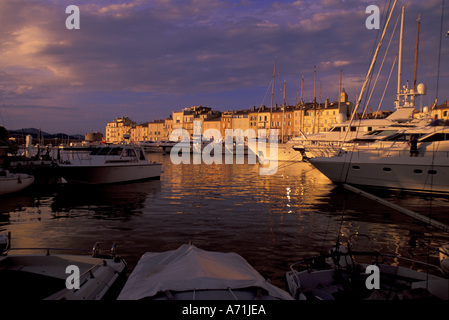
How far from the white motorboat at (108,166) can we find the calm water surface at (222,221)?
45.7 inches

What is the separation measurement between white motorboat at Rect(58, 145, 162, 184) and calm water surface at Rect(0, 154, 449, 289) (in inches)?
45.7

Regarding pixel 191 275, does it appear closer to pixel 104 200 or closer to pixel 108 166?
pixel 104 200

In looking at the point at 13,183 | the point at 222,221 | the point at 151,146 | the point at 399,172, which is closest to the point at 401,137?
the point at 399,172

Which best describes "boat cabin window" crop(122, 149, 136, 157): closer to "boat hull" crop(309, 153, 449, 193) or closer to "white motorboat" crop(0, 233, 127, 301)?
"boat hull" crop(309, 153, 449, 193)

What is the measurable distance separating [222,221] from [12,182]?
13873mm

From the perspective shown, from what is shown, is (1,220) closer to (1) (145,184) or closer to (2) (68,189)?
(2) (68,189)

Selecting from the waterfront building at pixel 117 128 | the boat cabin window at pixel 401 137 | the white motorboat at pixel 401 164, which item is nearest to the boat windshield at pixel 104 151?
the white motorboat at pixel 401 164

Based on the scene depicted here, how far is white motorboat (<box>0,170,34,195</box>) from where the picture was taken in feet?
66.6

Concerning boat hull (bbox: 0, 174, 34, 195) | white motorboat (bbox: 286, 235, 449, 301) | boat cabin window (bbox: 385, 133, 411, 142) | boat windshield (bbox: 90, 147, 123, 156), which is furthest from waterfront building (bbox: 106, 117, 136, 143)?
white motorboat (bbox: 286, 235, 449, 301)

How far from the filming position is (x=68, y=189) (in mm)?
24578

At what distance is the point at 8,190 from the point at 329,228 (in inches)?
725

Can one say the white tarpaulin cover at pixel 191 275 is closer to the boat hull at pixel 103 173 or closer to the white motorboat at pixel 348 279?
the white motorboat at pixel 348 279

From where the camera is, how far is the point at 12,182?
2070 centimetres
